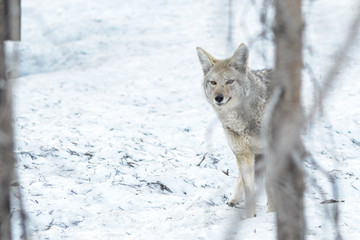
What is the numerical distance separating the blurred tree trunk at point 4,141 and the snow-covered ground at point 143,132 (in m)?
0.28

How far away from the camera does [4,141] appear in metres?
2.71

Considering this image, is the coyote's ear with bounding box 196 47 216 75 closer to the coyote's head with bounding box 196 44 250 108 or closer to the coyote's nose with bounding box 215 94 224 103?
the coyote's head with bounding box 196 44 250 108

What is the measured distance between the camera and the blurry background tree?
2.74m

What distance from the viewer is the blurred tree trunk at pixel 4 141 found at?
274 centimetres

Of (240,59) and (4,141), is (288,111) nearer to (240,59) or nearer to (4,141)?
(4,141)

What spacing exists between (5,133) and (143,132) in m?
6.24

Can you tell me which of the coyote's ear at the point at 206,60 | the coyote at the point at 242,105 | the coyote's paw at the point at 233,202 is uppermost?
the coyote's ear at the point at 206,60

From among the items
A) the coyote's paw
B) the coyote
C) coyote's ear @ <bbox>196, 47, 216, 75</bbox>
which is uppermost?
coyote's ear @ <bbox>196, 47, 216, 75</bbox>

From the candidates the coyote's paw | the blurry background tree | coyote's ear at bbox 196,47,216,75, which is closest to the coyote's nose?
coyote's ear at bbox 196,47,216,75

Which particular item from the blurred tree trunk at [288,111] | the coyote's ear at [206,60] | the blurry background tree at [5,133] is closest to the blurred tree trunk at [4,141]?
the blurry background tree at [5,133]

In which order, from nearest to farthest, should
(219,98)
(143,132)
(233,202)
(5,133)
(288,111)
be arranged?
(288,111) < (5,133) < (219,98) < (233,202) < (143,132)

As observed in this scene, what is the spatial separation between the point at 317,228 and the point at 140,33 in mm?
12544

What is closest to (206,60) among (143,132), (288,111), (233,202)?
(233,202)

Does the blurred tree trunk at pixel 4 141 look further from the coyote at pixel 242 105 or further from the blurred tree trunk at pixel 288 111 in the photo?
the coyote at pixel 242 105
